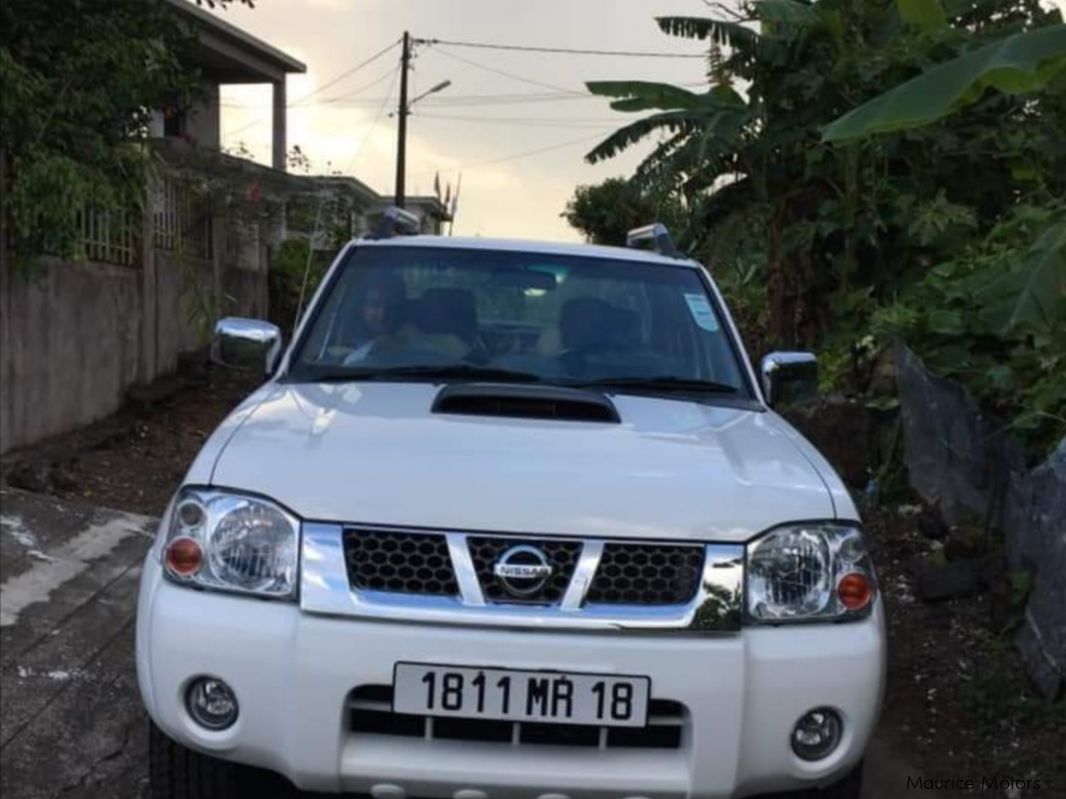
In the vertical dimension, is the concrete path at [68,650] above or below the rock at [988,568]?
below

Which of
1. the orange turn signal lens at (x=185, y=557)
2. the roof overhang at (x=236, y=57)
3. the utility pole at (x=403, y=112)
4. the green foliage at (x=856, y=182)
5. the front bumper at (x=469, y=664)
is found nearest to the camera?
the front bumper at (x=469, y=664)

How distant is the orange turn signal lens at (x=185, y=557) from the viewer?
120 inches

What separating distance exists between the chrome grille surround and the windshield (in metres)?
1.25

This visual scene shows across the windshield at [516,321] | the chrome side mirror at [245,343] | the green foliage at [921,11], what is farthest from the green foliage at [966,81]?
the chrome side mirror at [245,343]

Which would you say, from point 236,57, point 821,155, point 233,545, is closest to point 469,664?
point 233,545

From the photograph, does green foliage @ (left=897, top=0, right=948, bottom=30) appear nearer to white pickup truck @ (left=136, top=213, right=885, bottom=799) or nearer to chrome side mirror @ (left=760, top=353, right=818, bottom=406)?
chrome side mirror @ (left=760, top=353, right=818, bottom=406)

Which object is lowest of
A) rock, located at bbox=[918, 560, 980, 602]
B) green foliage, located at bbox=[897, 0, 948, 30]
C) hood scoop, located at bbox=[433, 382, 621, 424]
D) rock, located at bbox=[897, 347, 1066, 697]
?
rock, located at bbox=[918, 560, 980, 602]

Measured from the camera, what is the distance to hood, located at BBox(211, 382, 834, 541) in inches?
115

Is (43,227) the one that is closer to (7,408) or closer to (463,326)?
(7,408)

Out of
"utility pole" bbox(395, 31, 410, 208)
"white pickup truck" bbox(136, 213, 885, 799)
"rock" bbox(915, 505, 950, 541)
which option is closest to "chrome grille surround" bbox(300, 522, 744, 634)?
"white pickup truck" bbox(136, 213, 885, 799)

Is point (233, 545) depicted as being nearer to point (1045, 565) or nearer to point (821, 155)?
point (1045, 565)

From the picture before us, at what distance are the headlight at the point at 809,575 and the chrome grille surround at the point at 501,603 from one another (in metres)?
0.08

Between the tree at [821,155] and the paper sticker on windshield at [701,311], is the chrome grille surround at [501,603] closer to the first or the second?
the paper sticker on windshield at [701,311]

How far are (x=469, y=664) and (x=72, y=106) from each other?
641 centimetres
